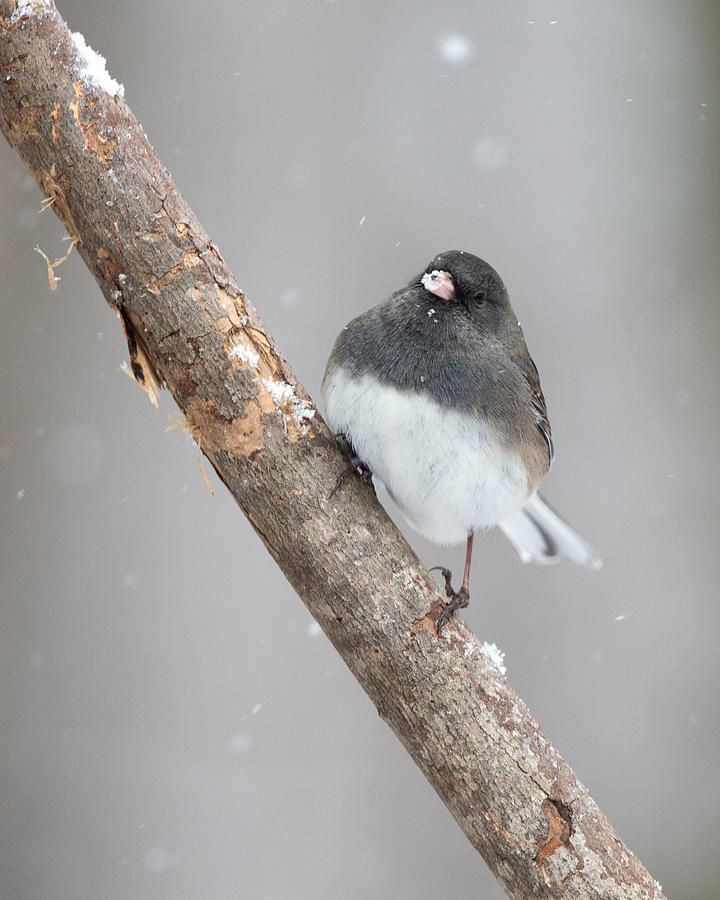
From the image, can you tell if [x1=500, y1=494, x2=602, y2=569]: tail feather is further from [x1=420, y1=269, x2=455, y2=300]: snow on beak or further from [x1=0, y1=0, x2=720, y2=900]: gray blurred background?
[x1=0, y1=0, x2=720, y2=900]: gray blurred background

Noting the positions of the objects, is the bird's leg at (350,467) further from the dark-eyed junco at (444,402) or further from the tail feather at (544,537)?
the tail feather at (544,537)

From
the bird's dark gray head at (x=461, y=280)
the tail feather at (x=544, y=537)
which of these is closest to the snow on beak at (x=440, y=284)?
the bird's dark gray head at (x=461, y=280)

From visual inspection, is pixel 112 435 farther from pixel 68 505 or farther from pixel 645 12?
pixel 645 12

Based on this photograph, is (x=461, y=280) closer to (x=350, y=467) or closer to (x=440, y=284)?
(x=440, y=284)

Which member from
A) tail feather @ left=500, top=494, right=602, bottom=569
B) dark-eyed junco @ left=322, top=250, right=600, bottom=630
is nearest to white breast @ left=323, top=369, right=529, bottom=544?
dark-eyed junco @ left=322, top=250, right=600, bottom=630

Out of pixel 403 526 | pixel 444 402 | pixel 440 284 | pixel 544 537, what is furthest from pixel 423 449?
pixel 403 526

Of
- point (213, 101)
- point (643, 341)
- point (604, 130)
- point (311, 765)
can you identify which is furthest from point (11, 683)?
point (604, 130)
